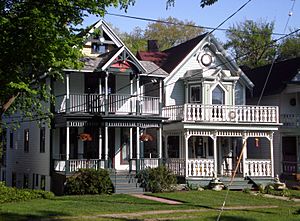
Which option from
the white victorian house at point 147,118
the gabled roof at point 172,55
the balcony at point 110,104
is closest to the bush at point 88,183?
the white victorian house at point 147,118

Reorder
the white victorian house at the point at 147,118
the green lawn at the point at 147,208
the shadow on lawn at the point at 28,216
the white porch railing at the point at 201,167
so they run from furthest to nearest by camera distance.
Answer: the white porch railing at the point at 201,167 → the white victorian house at the point at 147,118 → the green lawn at the point at 147,208 → the shadow on lawn at the point at 28,216

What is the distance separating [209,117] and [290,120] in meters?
7.83

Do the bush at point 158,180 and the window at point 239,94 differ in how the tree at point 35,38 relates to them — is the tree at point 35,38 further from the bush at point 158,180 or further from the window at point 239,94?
the window at point 239,94

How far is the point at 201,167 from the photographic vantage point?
28.1 meters

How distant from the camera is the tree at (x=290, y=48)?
180 ft

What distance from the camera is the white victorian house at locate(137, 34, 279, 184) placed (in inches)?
1116

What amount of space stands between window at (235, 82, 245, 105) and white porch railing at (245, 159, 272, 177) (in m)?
5.57

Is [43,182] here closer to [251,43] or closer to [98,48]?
[98,48]

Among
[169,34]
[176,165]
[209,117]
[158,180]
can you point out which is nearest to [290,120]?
[209,117]

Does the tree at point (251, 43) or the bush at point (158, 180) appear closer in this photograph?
the bush at point (158, 180)

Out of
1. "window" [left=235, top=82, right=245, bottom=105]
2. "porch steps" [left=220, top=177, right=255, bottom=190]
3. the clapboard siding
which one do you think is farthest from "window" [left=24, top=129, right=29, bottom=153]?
"window" [left=235, top=82, right=245, bottom=105]

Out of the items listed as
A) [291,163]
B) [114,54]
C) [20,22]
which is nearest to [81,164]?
[114,54]

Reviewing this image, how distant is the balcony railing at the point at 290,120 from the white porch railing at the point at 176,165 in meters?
9.14

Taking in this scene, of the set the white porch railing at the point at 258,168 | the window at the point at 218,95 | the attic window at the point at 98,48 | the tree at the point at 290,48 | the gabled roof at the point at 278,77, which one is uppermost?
the tree at the point at 290,48
